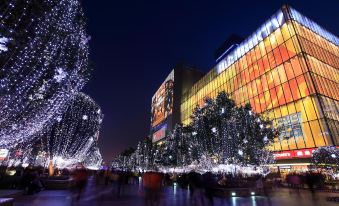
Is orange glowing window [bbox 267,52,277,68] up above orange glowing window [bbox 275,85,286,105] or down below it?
Result: above

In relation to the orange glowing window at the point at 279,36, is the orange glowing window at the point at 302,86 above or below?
below

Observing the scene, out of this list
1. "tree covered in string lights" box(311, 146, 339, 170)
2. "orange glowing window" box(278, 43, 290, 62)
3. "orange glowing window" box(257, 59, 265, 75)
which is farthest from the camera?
"orange glowing window" box(257, 59, 265, 75)

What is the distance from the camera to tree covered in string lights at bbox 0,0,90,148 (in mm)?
9750

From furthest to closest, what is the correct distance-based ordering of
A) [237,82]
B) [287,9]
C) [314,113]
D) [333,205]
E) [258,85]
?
[237,82] < [258,85] < [287,9] < [314,113] < [333,205]

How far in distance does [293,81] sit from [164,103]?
5658 cm

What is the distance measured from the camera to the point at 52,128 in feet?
116

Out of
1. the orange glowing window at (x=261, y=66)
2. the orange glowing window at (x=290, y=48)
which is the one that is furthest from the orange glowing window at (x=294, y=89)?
the orange glowing window at (x=261, y=66)

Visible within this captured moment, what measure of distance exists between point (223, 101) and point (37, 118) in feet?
64.9

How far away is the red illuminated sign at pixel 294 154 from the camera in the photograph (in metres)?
29.1

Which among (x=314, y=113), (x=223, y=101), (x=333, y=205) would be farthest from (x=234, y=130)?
(x=333, y=205)

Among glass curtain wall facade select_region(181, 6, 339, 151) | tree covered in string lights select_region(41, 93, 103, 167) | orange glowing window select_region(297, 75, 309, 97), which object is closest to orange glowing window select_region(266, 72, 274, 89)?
glass curtain wall facade select_region(181, 6, 339, 151)

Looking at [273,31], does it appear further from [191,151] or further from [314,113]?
[191,151]

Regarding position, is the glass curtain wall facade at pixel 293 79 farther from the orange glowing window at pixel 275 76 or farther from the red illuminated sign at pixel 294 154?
the red illuminated sign at pixel 294 154

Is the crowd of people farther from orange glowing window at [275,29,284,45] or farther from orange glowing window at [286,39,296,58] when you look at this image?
orange glowing window at [275,29,284,45]
